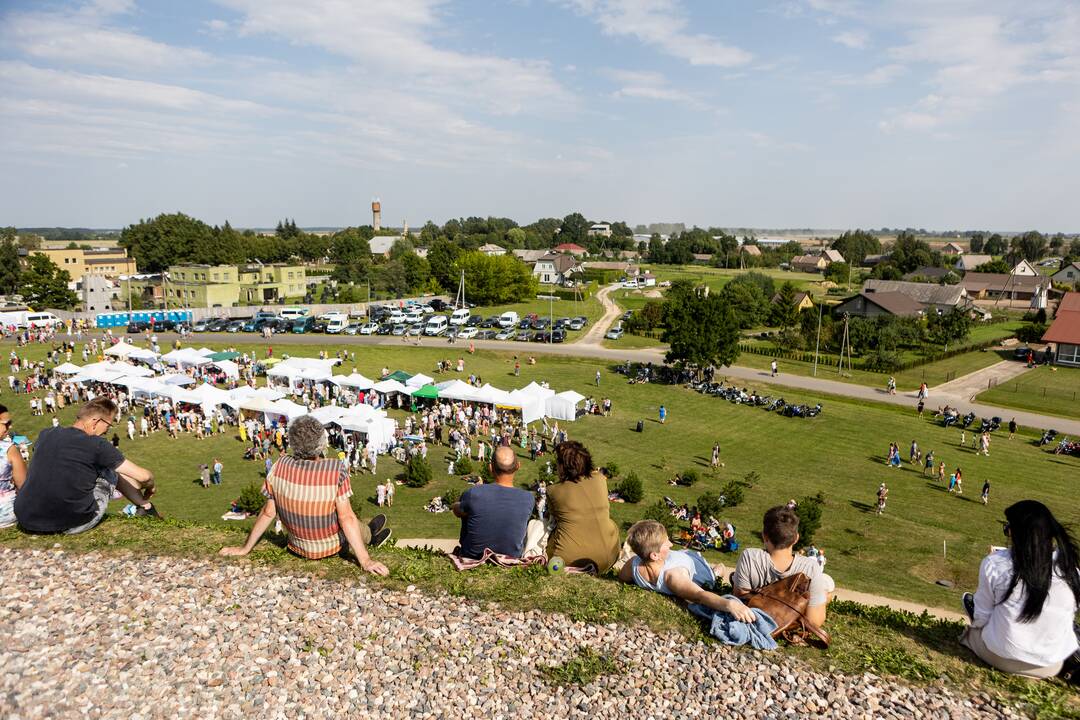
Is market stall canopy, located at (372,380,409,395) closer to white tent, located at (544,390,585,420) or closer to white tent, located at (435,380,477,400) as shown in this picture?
white tent, located at (435,380,477,400)

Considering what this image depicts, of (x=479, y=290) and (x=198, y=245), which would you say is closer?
(x=479, y=290)

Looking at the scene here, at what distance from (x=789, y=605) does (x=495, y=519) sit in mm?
2955

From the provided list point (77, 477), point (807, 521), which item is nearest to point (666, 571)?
point (77, 477)

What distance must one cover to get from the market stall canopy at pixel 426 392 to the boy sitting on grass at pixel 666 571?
83.2 feet

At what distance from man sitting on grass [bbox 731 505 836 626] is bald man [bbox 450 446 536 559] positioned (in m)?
2.25

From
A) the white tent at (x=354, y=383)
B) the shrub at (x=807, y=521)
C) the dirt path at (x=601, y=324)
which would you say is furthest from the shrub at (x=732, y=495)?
the dirt path at (x=601, y=324)

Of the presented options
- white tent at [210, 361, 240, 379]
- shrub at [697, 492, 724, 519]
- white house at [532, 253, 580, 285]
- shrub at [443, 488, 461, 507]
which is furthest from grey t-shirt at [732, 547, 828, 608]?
white house at [532, 253, 580, 285]

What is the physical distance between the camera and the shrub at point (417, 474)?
22828 mm

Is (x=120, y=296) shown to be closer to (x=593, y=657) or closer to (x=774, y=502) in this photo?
Answer: (x=774, y=502)

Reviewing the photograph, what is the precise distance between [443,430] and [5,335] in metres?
39.9

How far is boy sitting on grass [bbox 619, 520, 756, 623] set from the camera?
6230 mm

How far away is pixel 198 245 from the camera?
9975 cm

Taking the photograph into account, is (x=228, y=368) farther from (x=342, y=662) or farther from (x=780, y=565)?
(x=780, y=565)

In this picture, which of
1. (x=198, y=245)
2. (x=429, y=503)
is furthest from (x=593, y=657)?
(x=198, y=245)
